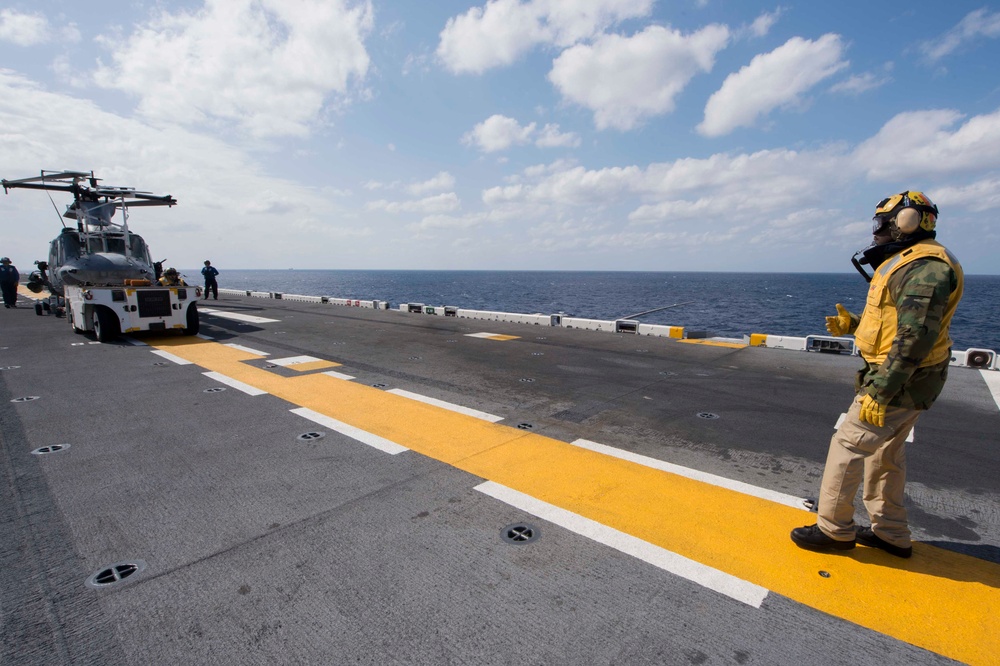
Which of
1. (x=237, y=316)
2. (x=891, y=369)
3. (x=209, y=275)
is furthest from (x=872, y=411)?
(x=209, y=275)

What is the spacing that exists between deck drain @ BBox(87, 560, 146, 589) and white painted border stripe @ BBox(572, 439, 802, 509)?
149 inches

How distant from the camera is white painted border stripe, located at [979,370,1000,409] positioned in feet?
23.1

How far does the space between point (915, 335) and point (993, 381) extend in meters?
8.38

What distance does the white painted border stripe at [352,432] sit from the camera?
4811mm

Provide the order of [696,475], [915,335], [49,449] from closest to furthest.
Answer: [915,335]
[696,475]
[49,449]

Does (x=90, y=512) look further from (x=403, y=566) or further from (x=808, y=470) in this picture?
(x=808, y=470)

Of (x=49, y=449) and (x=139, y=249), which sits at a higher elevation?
(x=139, y=249)

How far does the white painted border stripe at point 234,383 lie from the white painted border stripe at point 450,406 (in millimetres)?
2053

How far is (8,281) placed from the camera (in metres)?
19.0

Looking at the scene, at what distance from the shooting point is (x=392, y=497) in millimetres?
3754

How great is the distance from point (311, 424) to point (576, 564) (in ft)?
12.6

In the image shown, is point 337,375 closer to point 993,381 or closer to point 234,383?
point 234,383

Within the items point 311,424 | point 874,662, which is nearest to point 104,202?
point 311,424

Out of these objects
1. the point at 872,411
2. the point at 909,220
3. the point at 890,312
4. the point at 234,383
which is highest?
→ the point at 909,220
